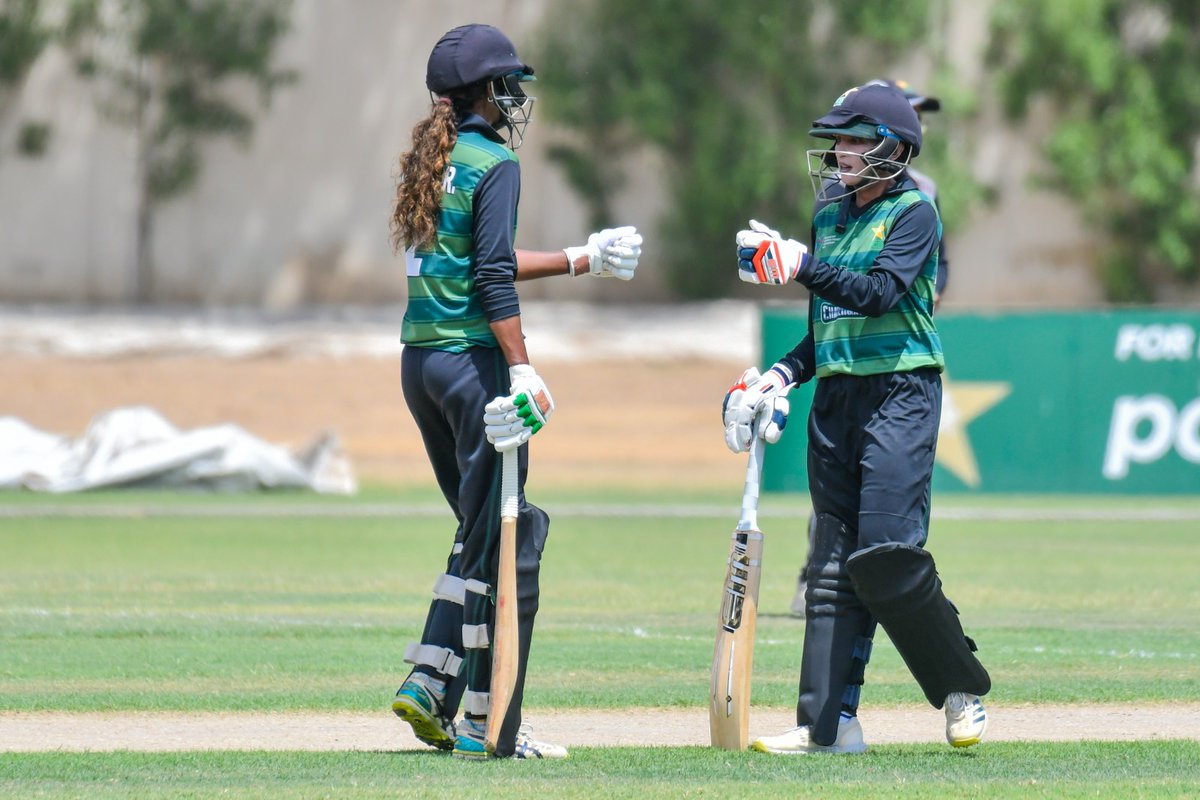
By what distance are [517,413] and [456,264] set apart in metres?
0.55

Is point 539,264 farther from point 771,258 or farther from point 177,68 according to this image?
point 177,68

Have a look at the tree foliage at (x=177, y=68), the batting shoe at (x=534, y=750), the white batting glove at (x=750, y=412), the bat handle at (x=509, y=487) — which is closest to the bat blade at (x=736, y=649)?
the white batting glove at (x=750, y=412)

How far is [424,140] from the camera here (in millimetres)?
6461

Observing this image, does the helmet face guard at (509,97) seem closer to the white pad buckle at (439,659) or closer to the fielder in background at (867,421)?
the fielder in background at (867,421)

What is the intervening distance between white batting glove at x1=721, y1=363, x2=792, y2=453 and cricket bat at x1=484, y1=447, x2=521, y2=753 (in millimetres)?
787

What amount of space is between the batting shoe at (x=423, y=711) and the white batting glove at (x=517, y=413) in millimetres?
853

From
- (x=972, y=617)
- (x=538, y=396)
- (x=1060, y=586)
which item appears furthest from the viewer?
(x=1060, y=586)

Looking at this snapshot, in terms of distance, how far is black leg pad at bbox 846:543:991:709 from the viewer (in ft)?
20.6

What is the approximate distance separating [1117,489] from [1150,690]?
13.0 metres

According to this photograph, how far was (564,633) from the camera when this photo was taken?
9.98 m

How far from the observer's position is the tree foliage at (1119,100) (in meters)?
31.4

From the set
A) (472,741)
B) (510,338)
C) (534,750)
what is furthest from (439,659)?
(510,338)

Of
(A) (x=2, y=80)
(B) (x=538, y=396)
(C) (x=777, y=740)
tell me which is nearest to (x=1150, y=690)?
(C) (x=777, y=740)

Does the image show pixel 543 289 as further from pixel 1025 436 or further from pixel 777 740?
pixel 777 740
